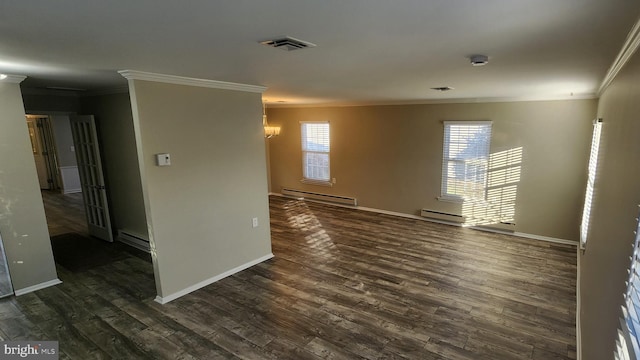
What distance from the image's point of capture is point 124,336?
9.77ft

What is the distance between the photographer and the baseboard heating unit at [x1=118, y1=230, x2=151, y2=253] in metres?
4.98

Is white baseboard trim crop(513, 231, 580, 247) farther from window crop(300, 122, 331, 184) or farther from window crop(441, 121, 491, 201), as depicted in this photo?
window crop(300, 122, 331, 184)

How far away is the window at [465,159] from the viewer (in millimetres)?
5590

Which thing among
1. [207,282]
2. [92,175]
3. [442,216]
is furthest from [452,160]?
[92,175]

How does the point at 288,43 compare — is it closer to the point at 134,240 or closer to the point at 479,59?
the point at 479,59

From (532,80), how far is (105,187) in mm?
6199

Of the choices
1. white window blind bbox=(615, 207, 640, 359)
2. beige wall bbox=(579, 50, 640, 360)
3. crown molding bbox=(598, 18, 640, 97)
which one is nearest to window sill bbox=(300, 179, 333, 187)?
crown molding bbox=(598, 18, 640, 97)

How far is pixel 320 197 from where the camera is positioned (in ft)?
25.6

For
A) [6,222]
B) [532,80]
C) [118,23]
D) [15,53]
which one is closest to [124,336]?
[6,222]

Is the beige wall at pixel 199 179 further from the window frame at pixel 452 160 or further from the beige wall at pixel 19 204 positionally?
the window frame at pixel 452 160

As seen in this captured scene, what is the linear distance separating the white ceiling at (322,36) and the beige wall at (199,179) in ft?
1.85

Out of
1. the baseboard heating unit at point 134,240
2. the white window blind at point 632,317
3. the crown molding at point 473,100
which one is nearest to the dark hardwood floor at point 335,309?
the baseboard heating unit at point 134,240

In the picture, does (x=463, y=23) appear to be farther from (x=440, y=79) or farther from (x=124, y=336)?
(x=124, y=336)

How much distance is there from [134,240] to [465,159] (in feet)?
19.1
